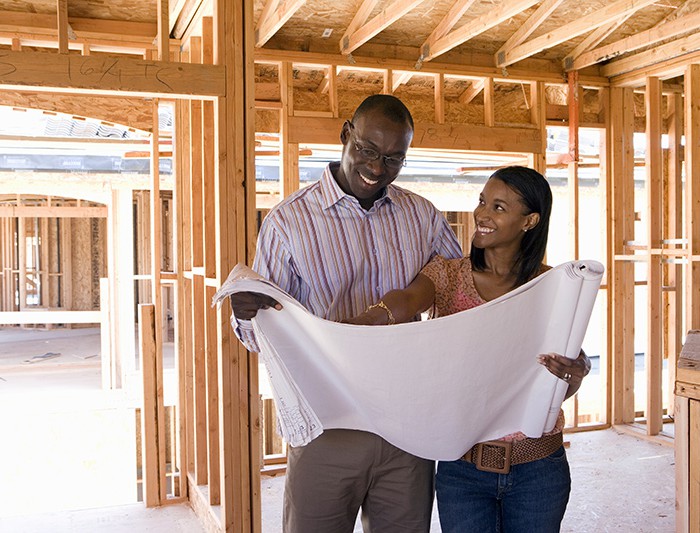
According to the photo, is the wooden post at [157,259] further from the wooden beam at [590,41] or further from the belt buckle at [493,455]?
the wooden beam at [590,41]

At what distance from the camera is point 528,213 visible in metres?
1.78

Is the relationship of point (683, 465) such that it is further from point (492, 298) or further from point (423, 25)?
point (423, 25)

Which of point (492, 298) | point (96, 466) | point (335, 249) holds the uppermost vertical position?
point (335, 249)

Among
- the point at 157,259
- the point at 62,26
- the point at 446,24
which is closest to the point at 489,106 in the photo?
the point at 446,24

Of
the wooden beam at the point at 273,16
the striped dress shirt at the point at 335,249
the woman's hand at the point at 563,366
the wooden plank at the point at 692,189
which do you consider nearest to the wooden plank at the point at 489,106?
the wooden plank at the point at 692,189

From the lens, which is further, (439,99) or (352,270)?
(439,99)

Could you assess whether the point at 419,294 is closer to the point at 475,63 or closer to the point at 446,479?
the point at 446,479

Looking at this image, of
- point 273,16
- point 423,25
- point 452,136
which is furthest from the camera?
point 452,136

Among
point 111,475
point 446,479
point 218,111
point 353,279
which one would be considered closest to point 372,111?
point 353,279

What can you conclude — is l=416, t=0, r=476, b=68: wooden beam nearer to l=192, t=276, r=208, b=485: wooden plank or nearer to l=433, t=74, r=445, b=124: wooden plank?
l=433, t=74, r=445, b=124: wooden plank

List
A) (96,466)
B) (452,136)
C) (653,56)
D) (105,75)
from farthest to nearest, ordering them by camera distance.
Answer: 1. (96,466)
2. (653,56)
3. (452,136)
4. (105,75)

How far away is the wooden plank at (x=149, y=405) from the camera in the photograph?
4156 millimetres

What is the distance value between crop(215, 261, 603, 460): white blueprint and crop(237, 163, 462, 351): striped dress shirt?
0.16m

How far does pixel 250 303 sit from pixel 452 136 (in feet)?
12.5
